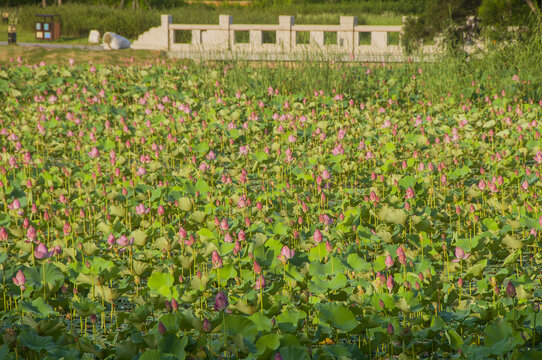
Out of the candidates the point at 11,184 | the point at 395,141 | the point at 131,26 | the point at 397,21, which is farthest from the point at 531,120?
the point at 131,26

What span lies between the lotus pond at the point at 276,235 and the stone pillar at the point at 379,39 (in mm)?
6328

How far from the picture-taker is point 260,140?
7.62 meters

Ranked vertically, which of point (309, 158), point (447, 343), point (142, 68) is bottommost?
point (447, 343)

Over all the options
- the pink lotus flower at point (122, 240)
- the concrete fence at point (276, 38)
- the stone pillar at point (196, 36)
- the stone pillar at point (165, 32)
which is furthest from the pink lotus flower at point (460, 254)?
the stone pillar at point (165, 32)

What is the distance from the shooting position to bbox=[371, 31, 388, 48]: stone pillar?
52.7ft

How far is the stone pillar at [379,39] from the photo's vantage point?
52.7 feet

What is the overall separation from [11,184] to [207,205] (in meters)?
1.73

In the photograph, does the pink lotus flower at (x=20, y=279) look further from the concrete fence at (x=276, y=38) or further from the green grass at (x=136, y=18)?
the green grass at (x=136, y=18)

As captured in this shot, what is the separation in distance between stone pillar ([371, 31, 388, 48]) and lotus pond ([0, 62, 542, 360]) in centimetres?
633

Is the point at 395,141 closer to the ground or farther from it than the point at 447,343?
farther from it

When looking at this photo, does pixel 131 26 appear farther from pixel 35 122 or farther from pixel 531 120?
pixel 531 120

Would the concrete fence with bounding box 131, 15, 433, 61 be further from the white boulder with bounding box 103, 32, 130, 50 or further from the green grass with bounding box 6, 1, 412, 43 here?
the green grass with bounding box 6, 1, 412, 43

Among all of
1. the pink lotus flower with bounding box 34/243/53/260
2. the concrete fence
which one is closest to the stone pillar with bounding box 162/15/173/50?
the concrete fence

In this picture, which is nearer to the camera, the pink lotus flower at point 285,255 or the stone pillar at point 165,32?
the pink lotus flower at point 285,255
